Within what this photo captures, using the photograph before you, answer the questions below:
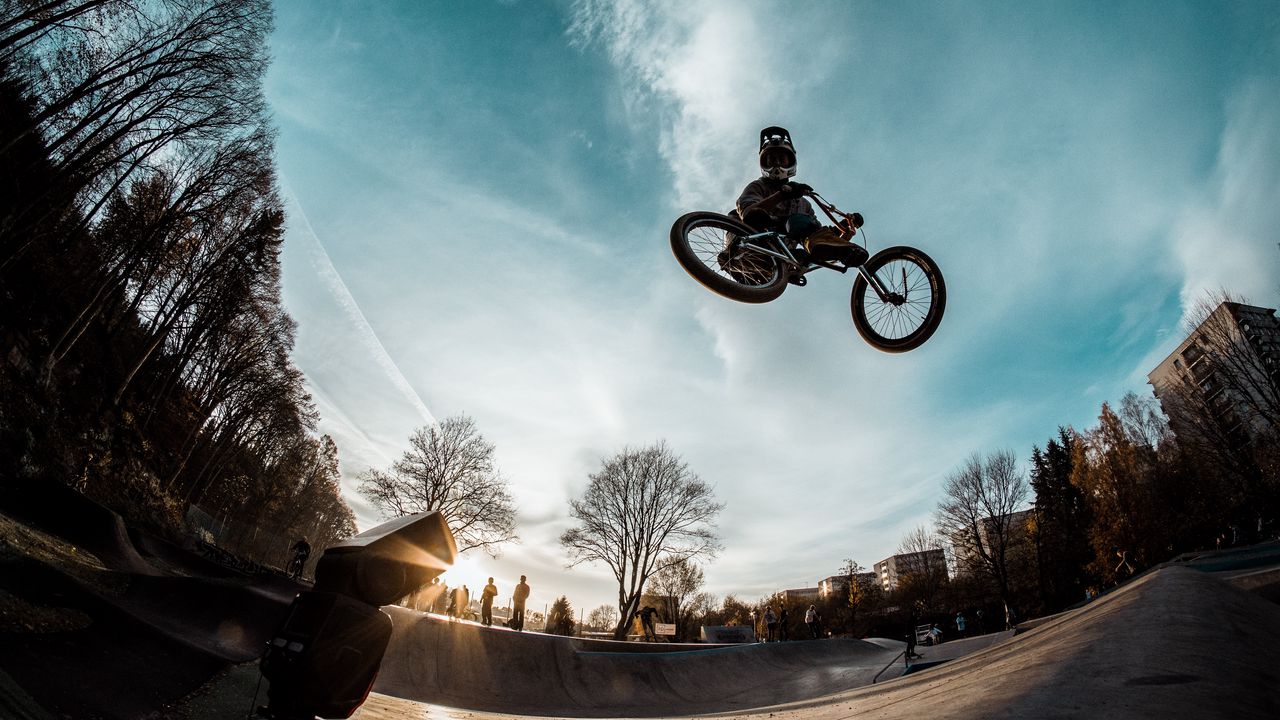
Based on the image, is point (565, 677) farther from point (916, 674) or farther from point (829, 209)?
point (829, 209)

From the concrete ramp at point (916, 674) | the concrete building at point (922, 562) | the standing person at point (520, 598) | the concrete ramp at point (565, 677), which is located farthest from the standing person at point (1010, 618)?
the standing person at point (520, 598)

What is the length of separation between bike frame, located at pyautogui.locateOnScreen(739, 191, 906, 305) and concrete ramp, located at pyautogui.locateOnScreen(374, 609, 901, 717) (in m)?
7.65

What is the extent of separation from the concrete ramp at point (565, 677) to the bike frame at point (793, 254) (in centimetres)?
765

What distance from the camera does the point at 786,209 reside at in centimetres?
585

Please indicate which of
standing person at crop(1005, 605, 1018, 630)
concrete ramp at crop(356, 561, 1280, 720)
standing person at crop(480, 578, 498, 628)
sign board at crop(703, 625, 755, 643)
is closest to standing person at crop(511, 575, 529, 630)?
standing person at crop(480, 578, 498, 628)

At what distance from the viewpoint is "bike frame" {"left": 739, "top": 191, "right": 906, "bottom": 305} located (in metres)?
5.43

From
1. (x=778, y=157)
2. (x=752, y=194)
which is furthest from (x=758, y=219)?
(x=778, y=157)

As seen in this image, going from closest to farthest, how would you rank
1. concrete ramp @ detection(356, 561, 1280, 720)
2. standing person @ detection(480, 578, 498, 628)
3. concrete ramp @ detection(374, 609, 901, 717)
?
concrete ramp @ detection(356, 561, 1280, 720)
concrete ramp @ detection(374, 609, 901, 717)
standing person @ detection(480, 578, 498, 628)

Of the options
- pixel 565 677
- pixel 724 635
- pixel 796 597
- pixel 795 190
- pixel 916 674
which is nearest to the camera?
A: pixel 916 674

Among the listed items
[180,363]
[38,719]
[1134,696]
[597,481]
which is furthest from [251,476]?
[1134,696]

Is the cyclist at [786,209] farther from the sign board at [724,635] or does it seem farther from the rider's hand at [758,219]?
the sign board at [724,635]

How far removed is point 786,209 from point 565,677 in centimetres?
1013

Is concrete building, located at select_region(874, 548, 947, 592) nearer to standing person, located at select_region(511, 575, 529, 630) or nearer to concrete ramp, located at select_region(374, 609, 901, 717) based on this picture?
concrete ramp, located at select_region(374, 609, 901, 717)

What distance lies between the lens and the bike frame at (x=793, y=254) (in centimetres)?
543
